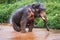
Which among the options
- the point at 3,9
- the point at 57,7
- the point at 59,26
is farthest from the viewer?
the point at 3,9

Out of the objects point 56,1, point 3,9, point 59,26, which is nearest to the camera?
point 59,26

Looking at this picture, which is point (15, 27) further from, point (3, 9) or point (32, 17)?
point (3, 9)

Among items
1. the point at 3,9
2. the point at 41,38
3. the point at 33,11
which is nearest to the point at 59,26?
the point at 33,11

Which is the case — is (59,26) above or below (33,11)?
below

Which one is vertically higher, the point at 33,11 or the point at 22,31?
the point at 33,11

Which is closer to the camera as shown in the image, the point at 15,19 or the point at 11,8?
the point at 15,19

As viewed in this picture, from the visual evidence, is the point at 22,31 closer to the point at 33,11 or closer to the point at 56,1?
the point at 33,11

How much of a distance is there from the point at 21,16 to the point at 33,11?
0.48 m

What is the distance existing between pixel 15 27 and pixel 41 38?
231cm

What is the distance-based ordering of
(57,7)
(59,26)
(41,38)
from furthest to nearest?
(57,7) < (59,26) < (41,38)

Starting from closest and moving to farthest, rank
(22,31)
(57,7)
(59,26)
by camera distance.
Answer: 1. (22,31)
2. (59,26)
3. (57,7)

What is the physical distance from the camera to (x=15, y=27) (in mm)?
10453

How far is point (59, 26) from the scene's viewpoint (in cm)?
1140

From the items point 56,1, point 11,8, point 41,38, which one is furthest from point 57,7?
point 41,38
